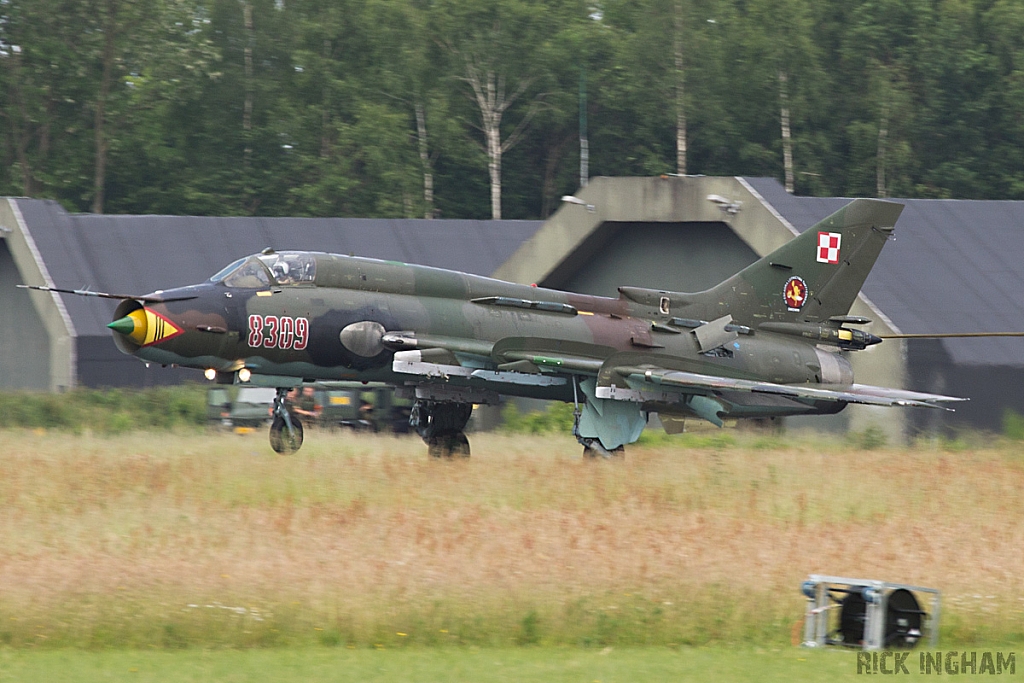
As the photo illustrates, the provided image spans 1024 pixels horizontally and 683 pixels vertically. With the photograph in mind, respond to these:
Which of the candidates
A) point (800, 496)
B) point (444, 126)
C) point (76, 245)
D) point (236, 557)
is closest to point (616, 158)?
point (444, 126)

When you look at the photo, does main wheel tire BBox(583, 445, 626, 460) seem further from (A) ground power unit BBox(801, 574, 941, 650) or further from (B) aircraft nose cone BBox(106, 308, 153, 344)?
(A) ground power unit BBox(801, 574, 941, 650)

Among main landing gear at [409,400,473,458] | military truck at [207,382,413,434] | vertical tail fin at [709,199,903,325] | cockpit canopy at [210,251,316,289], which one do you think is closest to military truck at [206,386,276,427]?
military truck at [207,382,413,434]

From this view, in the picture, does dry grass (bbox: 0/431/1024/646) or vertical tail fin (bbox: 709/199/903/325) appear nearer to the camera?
dry grass (bbox: 0/431/1024/646)

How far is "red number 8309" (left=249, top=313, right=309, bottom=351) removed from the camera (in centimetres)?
1914

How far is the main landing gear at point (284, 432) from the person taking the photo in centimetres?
1986

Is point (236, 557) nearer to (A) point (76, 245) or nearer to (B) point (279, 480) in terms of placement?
(B) point (279, 480)

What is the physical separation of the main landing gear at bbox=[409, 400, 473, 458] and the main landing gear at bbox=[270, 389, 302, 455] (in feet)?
6.79

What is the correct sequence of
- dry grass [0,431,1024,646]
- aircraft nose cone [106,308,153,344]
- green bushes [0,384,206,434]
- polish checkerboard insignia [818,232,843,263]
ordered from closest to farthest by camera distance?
dry grass [0,431,1024,646], aircraft nose cone [106,308,153,344], polish checkerboard insignia [818,232,843,263], green bushes [0,384,206,434]

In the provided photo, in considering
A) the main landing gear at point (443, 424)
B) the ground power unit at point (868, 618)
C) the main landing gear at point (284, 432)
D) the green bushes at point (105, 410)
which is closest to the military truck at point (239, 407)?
the green bushes at point (105, 410)

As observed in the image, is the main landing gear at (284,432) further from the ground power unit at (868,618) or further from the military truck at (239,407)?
the ground power unit at (868,618)

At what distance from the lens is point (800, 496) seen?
17.8 m

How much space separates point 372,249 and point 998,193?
37.6 meters

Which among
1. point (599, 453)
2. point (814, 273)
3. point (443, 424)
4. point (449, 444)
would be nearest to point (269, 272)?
point (443, 424)

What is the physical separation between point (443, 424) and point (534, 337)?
205 centimetres
